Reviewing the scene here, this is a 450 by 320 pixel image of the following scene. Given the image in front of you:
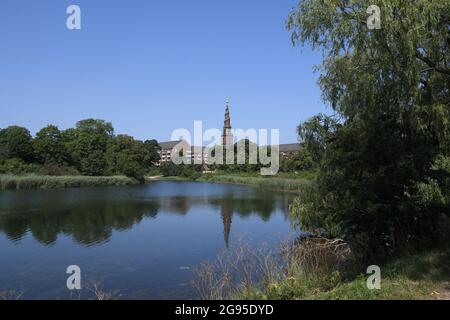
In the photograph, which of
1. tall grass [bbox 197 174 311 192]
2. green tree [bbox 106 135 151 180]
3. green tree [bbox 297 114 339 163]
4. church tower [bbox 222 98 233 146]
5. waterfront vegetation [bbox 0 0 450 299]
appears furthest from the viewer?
church tower [bbox 222 98 233 146]

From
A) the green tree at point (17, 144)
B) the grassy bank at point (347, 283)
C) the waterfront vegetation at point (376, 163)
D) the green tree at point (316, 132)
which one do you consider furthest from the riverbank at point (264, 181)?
the green tree at point (17, 144)

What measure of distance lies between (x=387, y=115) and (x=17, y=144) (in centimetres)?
5374

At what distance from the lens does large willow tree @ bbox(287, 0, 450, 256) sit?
25.3 feet

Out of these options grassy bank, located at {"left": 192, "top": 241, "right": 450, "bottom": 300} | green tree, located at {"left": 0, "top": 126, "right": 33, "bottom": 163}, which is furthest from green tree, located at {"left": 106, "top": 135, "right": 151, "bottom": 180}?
grassy bank, located at {"left": 192, "top": 241, "right": 450, "bottom": 300}

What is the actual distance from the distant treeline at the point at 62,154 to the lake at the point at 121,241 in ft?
85.6

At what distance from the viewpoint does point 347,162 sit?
9.76m

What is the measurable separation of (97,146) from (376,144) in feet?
202

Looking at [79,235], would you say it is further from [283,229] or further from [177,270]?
[283,229]

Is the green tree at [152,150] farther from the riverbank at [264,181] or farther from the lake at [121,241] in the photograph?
the lake at [121,241]

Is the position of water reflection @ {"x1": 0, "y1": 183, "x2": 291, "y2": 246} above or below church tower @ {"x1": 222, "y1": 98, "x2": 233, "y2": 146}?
below

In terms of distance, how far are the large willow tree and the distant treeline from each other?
149ft

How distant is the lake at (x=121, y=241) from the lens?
10555 millimetres

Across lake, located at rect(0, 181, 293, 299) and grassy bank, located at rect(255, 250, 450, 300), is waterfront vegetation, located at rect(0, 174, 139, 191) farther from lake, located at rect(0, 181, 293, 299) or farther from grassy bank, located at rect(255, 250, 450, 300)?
grassy bank, located at rect(255, 250, 450, 300)

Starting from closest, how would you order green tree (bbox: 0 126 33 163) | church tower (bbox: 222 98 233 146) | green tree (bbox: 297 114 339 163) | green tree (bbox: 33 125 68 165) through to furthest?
green tree (bbox: 297 114 339 163), green tree (bbox: 0 126 33 163), green tree (bbox: 33 125 68 165), church tower (bbox: 222 98 233 146)
